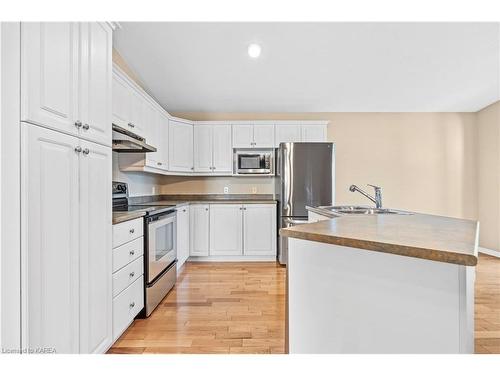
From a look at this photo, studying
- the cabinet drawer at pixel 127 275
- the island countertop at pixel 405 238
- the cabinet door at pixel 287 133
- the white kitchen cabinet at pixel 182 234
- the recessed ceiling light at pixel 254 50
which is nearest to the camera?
the island countertop at pixel 405 238

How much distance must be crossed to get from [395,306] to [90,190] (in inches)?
62.1

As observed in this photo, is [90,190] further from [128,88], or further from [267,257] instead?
[267,257]

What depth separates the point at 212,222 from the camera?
4.29 m

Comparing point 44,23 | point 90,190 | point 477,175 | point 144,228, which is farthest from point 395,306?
point 477,175

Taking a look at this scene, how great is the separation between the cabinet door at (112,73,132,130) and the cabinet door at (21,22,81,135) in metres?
1.00

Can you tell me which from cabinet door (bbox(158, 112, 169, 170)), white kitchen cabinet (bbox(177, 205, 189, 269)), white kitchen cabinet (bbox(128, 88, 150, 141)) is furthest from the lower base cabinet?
white kitchen cabinet (bbox(128, 88, 150, 141))

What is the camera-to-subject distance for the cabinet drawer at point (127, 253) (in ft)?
6.57

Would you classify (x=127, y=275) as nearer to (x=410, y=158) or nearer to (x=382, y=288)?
(x=382, y=288)

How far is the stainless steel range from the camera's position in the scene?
2.50m

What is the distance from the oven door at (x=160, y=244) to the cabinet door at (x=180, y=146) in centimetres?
120

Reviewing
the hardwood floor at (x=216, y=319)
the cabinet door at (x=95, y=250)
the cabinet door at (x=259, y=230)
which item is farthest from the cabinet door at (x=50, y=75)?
the cabinet door at (x=259, y=230)

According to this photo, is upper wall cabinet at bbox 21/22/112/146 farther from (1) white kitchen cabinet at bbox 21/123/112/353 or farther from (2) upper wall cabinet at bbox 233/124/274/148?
(2) upper wall cabinet at bbox 233/124/274/148

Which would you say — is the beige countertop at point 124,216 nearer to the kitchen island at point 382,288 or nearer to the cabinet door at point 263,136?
the kitchen island at point 382,288
